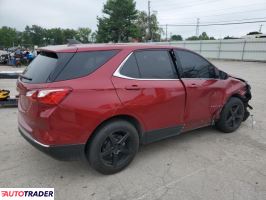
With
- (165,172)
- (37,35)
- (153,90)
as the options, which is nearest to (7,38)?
(37,35)

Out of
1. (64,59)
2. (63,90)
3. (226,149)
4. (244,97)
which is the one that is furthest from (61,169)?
(244,97)

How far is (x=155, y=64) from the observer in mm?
3779

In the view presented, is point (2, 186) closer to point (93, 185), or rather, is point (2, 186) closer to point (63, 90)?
point (93, 185)

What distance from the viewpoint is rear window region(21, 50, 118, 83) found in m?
3.00

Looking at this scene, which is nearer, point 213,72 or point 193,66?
point 193,66

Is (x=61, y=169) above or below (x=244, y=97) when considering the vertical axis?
below

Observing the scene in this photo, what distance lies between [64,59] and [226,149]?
2.96m

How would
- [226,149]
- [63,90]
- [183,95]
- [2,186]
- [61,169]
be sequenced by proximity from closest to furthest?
[63,90], [2,186], [61,169], [183,95], [226,149]

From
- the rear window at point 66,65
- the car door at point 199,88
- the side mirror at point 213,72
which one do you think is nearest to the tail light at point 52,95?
the rear window at point 66,65

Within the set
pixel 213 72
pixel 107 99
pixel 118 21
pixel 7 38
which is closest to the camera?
pixel 107 99

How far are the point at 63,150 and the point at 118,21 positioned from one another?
1811 inches

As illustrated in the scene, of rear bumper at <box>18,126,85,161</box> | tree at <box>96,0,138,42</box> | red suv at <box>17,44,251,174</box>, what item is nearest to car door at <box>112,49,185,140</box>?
red suv at <box>17,44,251,174</box>

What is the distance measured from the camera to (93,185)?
323cm

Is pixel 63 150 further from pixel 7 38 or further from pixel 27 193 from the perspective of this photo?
pixel 7 38
